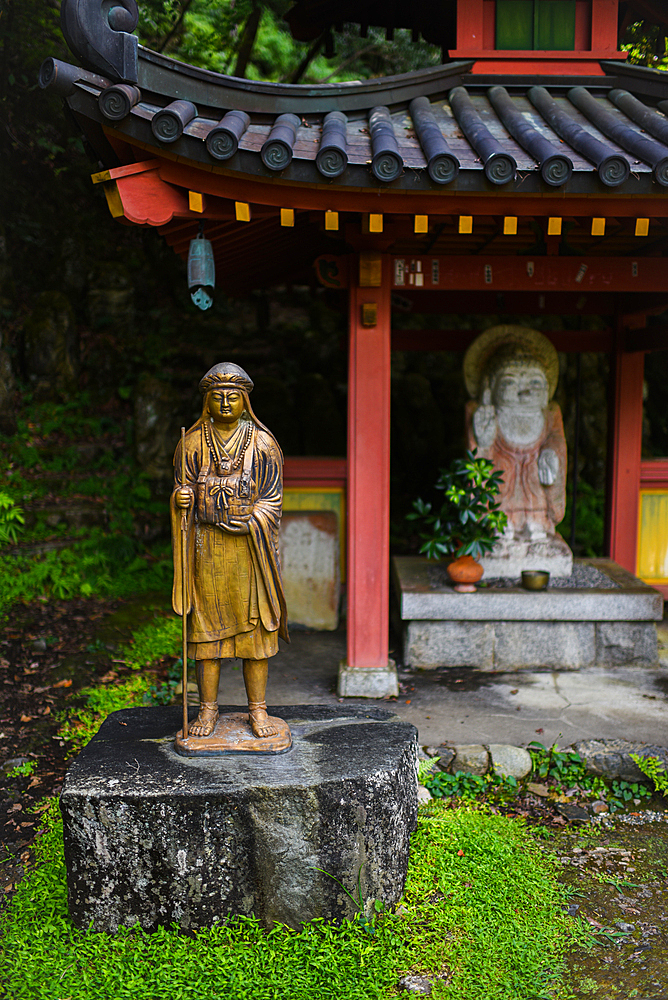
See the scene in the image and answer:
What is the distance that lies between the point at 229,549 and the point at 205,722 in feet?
2.98

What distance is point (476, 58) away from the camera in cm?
554

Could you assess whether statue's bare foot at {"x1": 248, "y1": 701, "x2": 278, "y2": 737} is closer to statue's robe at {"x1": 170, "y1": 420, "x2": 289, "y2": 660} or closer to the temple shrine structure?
statue's robe at {"x1": 170, "y1": 420, "x2": 289, "y2": 660}

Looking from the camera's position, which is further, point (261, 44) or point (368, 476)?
point (261, 44)

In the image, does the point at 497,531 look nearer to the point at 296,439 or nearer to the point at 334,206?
the point at 334,206

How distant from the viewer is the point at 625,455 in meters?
7.54

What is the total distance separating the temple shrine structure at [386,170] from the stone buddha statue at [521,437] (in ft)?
3.17

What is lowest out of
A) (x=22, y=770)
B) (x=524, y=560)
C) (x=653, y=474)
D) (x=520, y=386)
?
(x=22, y=770)

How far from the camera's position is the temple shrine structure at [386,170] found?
13.3ft

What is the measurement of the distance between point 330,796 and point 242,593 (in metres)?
1.03

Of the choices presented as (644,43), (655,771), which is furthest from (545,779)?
(644,43)

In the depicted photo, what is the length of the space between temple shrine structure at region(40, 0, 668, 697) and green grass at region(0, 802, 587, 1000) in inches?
82.5

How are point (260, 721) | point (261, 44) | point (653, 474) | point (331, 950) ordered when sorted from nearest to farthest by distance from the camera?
point (331, 950) → point (260, 721) → point (653, 474) → point (261, 44)

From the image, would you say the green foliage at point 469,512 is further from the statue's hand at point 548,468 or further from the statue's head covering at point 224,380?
the statue's head covering at point 224,380

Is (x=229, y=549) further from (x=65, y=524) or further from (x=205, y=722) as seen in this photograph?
(x=65, y=524)
